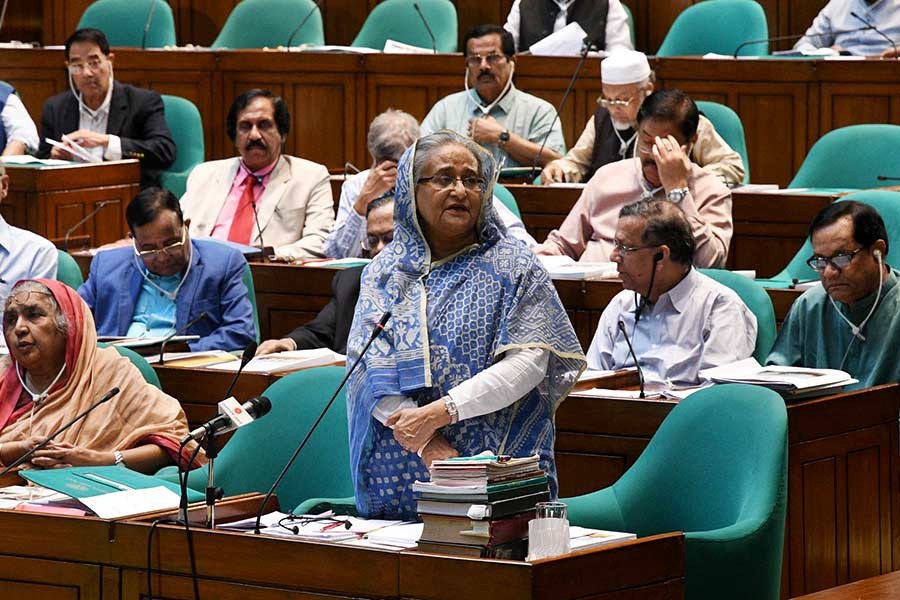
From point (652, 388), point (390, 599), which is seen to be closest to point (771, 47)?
point (652, 388)

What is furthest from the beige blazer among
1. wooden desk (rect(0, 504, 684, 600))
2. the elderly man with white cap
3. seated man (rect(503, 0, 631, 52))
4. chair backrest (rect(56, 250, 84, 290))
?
wooden desk (rect(0, 504, 684, 600))

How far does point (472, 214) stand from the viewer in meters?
3.41

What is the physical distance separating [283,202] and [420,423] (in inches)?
132

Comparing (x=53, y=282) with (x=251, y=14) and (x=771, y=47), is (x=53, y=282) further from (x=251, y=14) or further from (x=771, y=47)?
(x=771, y=47)

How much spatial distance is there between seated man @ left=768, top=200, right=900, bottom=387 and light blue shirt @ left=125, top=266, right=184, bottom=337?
199 centimetres

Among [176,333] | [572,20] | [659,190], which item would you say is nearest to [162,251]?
[176,333]

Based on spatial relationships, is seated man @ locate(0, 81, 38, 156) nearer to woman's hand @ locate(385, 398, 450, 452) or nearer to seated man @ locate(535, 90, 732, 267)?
seated man @ locate(535, 90, 732, 267)

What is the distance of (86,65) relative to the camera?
767 cm

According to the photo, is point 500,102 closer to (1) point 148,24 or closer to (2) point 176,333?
(2) point 176,333

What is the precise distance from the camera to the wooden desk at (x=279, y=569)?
104 inches

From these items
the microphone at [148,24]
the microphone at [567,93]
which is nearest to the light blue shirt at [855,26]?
the microphone at [567,93]

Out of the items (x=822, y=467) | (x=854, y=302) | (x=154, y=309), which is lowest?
(x=822, y=467)

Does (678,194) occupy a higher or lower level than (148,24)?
lower

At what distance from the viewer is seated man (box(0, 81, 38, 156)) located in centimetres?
762
